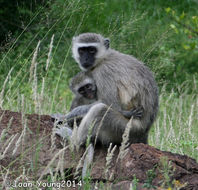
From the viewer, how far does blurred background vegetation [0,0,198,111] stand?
7395 millimetres

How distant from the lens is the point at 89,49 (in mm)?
7266

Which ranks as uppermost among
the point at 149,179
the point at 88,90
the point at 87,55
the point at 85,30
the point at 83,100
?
the point at 85,30

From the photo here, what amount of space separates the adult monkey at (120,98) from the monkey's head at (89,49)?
6.6 inches

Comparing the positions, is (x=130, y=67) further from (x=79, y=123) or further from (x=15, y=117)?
(x=15, y=117)

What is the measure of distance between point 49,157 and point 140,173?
1044mm

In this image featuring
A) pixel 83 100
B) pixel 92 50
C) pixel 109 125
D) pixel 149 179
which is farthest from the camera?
pixel 92 50

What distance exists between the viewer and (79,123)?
6668 mm

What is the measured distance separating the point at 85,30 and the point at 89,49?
5.33 meters

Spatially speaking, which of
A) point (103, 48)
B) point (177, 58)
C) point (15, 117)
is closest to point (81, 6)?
point (103, 48)

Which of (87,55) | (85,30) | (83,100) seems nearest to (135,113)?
(83,100)

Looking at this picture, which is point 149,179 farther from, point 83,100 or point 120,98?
point 83,100

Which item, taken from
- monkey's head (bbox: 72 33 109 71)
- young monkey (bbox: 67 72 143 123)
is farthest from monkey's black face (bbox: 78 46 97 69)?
young monkey (bbox: 67 72 143 123)

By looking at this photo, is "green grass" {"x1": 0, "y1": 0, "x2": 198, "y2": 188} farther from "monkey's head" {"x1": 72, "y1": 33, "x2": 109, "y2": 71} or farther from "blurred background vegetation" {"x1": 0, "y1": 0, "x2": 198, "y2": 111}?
"monkey's head" {"x1": 72, "y1": 33, "x2": 109, "y2": 71}

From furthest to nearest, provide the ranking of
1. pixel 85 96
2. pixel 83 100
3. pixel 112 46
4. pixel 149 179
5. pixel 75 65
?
1. pixel 75 65
2. pixel 112 46
3. pixel 83 100
4. pixel 85 96
5. pixel 149 179
